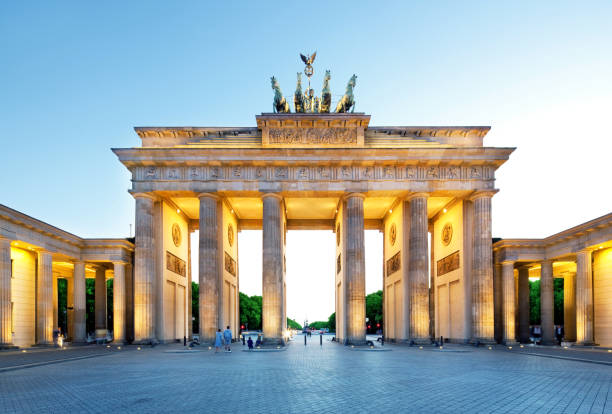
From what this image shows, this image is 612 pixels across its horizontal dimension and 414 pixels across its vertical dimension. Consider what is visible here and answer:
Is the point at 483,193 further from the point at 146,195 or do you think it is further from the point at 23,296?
the point at 23,296

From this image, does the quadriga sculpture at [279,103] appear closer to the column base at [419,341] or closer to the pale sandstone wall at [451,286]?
the pale sandstone wall at [451,286]

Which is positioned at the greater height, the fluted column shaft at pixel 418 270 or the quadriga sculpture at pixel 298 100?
the quadriga sculpture at pixel 298 100

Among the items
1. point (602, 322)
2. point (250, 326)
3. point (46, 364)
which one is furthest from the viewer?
point (250, 326)

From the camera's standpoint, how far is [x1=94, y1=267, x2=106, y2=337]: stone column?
42.6 m

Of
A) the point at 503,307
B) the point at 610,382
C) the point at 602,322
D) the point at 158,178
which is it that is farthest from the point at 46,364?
the point at 602,322

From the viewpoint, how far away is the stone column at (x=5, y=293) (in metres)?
29.0

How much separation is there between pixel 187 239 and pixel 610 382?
37234 millimetres

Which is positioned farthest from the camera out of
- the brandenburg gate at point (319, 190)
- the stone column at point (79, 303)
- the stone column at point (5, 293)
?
the stone column at point (79, 303)

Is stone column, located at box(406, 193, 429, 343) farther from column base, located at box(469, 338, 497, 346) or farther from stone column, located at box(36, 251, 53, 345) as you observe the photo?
stone column, located at box(36, 251, 53, 345)

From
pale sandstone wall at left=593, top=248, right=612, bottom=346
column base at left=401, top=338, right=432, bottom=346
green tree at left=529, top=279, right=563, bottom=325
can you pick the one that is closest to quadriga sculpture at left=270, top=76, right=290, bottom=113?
column base at left=401, top=338, right=432, bottom=346

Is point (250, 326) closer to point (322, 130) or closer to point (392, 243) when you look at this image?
point (392, 243)

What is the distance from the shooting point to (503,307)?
3722 cm

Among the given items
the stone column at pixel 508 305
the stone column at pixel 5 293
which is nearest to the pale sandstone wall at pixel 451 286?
the stone column at pixel 508 305

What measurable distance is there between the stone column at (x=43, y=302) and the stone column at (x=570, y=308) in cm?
4341
